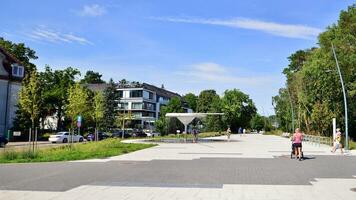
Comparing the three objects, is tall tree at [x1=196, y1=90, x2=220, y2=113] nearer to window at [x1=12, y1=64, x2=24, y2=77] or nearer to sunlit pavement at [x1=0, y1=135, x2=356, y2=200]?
window at [x1=12, y1=64, x2=24, y2=77]

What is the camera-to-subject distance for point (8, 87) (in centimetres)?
6059

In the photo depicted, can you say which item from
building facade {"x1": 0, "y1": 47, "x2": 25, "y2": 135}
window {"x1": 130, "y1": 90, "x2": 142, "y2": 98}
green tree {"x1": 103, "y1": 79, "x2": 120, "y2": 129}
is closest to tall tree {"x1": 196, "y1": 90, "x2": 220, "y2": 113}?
window {"x1": 130, "y1": 90, "x2": 142, "y2": 98}

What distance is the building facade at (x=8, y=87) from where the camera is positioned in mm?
59406

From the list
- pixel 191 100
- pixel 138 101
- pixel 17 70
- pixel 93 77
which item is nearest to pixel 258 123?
pixel 191 100

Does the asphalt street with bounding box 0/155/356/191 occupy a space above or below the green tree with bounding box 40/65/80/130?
below

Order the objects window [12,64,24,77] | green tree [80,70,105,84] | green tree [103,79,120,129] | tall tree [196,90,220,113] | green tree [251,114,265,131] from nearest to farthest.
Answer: window [12,64,24,77], green tree [103,79,120,129], green tree [80,70,105,84], tall tree [196,90,220,113], green tree [251,114,265,131]

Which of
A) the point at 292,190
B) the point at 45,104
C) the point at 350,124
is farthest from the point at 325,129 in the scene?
the point at 292,190

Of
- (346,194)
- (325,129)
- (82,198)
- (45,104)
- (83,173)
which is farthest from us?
(45,104)

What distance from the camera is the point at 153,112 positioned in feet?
425

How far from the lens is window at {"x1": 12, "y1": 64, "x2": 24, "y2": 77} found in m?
61.5

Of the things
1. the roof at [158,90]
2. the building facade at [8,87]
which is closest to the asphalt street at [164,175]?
the building facade at [8,87]

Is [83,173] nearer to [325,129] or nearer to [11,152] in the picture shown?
[11,152]

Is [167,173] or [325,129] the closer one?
[167,173]

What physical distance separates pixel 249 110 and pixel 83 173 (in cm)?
11446
